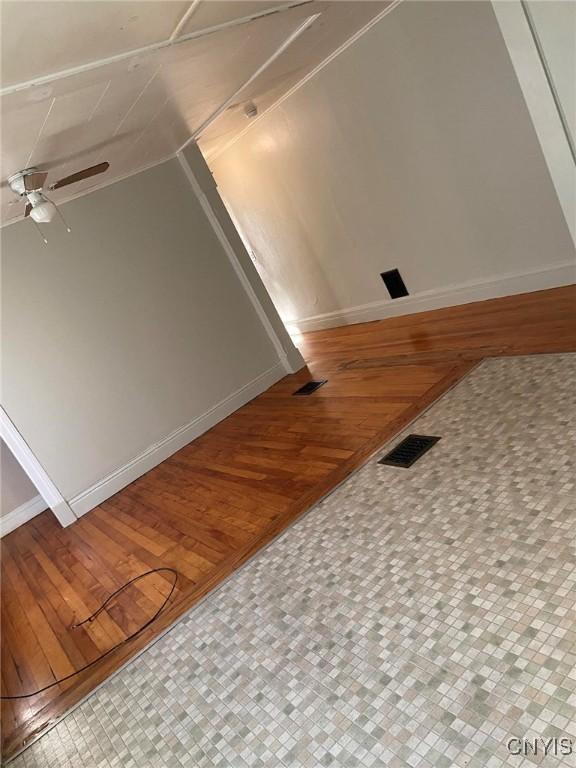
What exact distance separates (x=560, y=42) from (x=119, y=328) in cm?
377

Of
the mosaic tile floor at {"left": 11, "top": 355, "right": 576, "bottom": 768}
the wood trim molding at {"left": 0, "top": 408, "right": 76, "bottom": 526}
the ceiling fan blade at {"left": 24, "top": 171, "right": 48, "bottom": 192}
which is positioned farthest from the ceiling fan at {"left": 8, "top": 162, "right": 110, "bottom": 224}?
the mosaic tile floor at {"left": 11, "top": 355, "right": 576, "bottom": 768}

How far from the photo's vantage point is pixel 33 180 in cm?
286

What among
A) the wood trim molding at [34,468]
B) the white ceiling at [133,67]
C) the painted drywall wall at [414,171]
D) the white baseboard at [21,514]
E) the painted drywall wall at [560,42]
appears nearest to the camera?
the painted drywall wall at [560,42]

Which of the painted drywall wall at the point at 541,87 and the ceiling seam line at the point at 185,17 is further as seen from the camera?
the ceiling seam line at the point at 185,17

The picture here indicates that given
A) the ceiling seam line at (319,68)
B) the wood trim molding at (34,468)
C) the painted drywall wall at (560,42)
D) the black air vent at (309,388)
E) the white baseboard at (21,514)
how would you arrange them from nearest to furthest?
the painted drywall wall at (560,42) → the ceiling seam line at (319,68) → the wood trim molding at (34,468) → the black air vent at (309,388) → the white baseboard at (21,514)

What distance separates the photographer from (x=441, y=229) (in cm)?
439

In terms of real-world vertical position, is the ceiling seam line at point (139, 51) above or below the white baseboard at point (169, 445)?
above

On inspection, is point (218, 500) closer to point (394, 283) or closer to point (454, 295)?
point (454, 295)

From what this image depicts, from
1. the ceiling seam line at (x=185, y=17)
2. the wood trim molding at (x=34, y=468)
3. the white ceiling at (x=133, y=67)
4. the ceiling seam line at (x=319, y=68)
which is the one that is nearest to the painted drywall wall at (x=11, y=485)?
the wood trim molding at (x=34, y=468)

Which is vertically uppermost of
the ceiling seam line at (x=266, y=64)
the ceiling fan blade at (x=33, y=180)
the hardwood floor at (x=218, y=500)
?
the ceiling seam line at (x=266, y=64)

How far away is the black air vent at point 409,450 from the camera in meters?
2.64

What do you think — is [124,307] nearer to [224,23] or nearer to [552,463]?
[224,23]

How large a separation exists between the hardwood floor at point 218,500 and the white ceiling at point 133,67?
210cm

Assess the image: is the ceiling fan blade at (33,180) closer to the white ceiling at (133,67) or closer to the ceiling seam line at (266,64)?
the white ceiling at (133,67)
